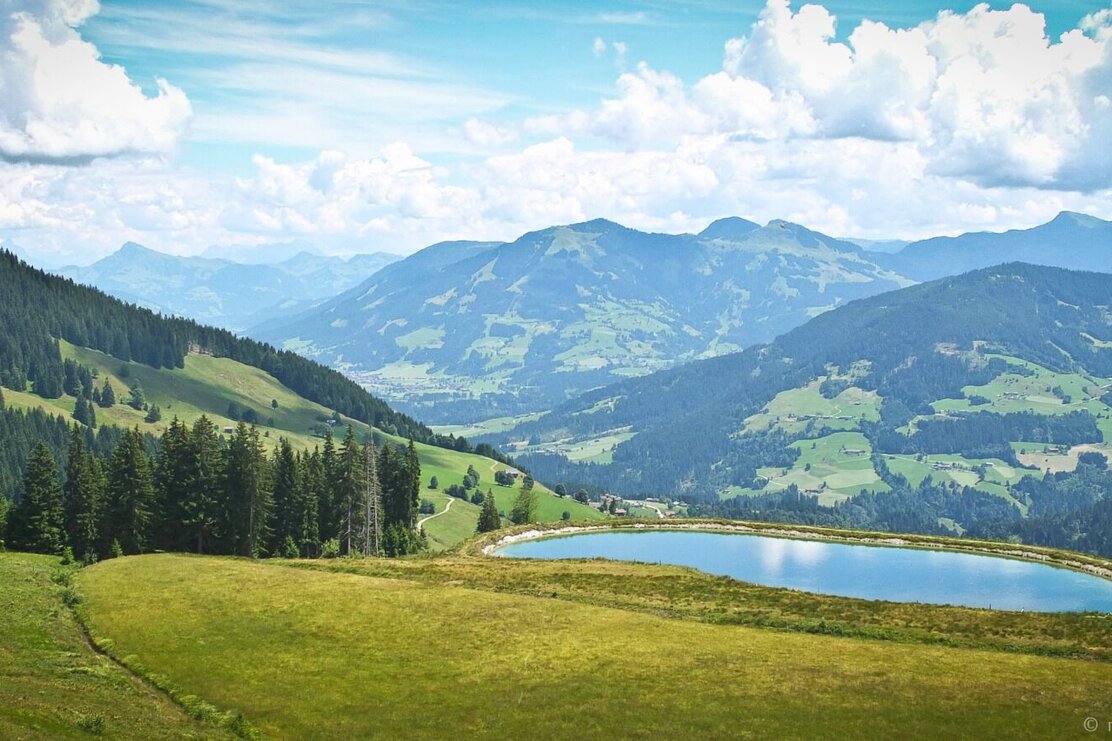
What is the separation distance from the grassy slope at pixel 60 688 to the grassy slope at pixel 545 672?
2968 mm

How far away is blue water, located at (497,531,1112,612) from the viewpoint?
95250mm

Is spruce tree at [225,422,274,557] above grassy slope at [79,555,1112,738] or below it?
above

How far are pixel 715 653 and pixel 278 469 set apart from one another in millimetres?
82951

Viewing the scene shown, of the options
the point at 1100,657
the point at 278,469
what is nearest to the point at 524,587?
the point at 1100,657

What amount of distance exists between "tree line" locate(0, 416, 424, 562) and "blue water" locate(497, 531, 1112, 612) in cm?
2516

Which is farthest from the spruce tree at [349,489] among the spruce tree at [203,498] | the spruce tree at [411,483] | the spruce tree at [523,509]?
the spruce tree at [523,509]

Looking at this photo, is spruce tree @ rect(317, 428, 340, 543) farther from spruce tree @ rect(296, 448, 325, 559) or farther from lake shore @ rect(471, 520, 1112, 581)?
lake shore @ rect(471, 520, 1112, 581)

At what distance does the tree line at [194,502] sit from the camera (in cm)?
10388

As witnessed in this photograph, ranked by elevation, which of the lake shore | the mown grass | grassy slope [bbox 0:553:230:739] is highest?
the lake shore

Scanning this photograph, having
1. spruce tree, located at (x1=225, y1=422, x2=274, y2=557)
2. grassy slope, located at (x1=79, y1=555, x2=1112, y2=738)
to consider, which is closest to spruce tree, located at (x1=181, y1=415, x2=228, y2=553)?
spruce tree, located at (x1=225, y1=422, x2=274, y2=557)

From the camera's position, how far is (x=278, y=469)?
4948 inches

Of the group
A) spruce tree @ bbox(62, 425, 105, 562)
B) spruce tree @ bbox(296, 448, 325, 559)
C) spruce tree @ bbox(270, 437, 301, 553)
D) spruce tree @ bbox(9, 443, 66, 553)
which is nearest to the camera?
spruce tree @ bbox(9, 443, 66, 553)

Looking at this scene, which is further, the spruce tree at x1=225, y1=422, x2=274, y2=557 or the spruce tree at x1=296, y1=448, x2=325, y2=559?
the spruce tree at x1=296, y1=448, x2=325, y2=559

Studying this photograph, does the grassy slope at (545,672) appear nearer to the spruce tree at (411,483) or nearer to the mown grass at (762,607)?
the mown grass at (762,607)
